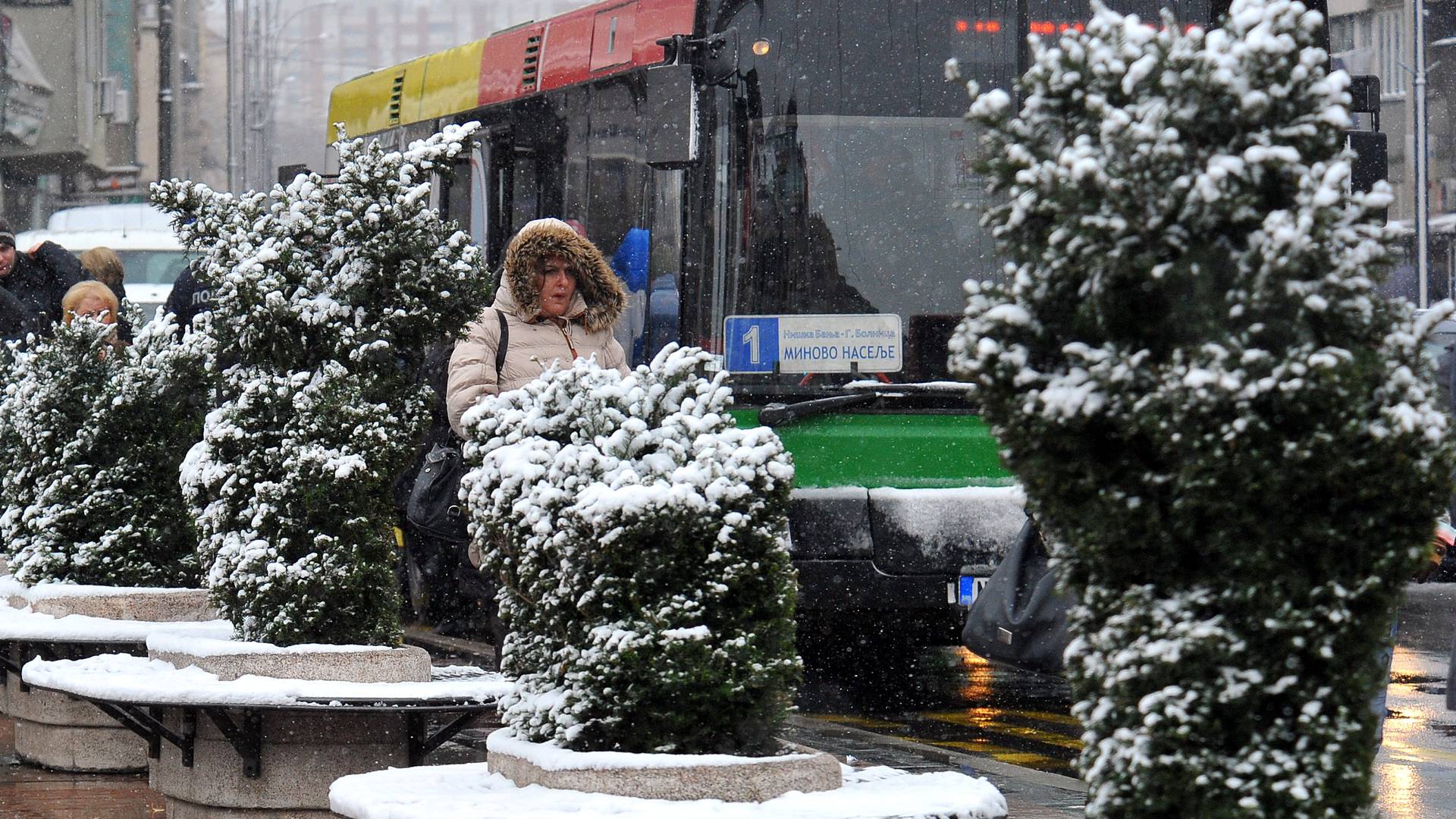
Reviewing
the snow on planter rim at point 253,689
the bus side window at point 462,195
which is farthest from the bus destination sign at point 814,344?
the snow on planter rim at point 253,689

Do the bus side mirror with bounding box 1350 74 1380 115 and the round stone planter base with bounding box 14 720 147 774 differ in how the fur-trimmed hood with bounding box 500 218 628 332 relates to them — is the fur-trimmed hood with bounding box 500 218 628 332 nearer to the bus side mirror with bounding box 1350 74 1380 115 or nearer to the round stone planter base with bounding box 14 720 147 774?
the round stone planter base with bounding box 14 720 147 774

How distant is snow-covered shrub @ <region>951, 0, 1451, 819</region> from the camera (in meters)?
3.70

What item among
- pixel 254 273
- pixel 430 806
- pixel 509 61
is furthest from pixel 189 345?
pixel 509 61

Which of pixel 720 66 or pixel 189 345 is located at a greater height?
pixel 720 66

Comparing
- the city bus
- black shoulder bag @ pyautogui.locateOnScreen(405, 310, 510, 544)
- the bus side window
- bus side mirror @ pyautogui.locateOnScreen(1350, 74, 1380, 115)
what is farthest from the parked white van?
black shoulder bag @ pyautogui.locateOnScreen(405, 310, 510, 544)

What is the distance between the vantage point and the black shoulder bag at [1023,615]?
18.1 ft

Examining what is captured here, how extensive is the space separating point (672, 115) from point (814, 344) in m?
1.22

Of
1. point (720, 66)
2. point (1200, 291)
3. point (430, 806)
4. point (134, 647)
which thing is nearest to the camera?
point (1200, 291)

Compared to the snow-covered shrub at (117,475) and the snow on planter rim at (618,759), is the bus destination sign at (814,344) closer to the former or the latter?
the snow-covered shrub at (117,475)

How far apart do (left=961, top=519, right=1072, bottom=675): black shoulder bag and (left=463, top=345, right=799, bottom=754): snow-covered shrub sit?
23.2 inches

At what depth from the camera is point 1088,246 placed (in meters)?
3.81

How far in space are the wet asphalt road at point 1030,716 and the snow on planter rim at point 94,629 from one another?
2.96m

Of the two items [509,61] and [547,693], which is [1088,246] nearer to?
[547,693]

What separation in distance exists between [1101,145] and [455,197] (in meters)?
10.7
